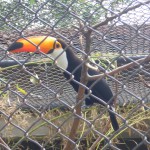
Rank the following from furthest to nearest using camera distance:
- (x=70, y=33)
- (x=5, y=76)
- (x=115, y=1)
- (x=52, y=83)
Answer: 1. (x=52, y=83)
2. (x=5, y=76)
3. (x=70, y=33)
4. (x=115, y=1)

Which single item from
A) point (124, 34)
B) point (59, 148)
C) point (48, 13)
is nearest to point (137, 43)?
point (124, 34)

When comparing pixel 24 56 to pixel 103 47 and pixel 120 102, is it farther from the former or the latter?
pixel 120 102

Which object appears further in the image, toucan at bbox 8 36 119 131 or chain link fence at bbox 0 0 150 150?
toucan at bbox 8 36 119 131

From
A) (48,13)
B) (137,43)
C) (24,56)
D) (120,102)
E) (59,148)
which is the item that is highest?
(48,13)

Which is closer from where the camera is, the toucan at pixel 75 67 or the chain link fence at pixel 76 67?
the chain link fence at pixel 76 67

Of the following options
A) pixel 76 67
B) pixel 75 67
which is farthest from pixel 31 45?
pixel 75 67

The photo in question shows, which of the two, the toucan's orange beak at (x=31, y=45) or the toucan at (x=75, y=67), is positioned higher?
the toucan's orange beak at (x=31, y=45)

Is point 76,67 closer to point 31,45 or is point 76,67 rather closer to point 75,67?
point 31,45

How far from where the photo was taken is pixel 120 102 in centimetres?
234

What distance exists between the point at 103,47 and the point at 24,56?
0.32 metres

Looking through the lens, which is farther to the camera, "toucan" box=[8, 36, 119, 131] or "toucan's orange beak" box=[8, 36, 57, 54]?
"toucan" box=[8, 36, 119, 131]

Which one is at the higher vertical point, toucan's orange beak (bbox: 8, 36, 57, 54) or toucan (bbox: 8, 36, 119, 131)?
toucan's orange beak (bbox: 8, 36, 57, 54)

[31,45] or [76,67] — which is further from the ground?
[31,45]

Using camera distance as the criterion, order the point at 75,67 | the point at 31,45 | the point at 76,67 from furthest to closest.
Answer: the point at 75,67, the point at 76,67, the point at 31,45
